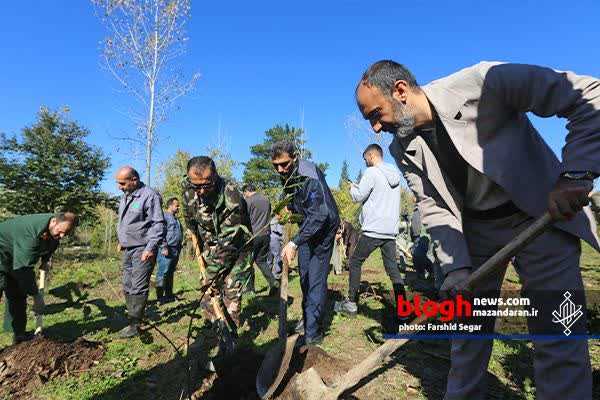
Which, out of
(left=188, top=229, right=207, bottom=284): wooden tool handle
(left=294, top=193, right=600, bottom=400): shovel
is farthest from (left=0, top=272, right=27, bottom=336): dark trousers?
(left=294, top=193, right=600, bottom=400): shovel

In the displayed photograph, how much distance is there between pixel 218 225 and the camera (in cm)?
378

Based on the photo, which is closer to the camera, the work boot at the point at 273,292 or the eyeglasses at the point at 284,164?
the eyeglasses at the point at 284,164

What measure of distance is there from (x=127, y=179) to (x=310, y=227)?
261 cm

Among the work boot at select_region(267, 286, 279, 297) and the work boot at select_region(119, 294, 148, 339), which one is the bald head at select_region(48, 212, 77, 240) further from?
the work boot at select_region(267, 286, 279, 297)

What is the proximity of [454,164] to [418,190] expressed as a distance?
0.89ft

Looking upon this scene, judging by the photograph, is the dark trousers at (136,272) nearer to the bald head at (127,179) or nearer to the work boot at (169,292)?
the bald head at (127,179)

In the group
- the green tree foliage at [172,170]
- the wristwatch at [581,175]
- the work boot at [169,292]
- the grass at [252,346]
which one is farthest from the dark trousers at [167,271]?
the green tree foliage at [172,170]

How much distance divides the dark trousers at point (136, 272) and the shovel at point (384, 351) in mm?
2840

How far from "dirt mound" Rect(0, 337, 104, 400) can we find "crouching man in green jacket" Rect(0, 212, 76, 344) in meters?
0.78

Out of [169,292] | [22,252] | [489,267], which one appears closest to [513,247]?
[489,267]

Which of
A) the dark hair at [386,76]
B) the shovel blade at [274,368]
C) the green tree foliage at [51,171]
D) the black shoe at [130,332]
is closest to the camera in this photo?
the dark hair at [386,76]

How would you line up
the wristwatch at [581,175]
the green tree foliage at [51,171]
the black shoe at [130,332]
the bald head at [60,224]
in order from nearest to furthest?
1. the wristwatch at [581,175]
2. the bald head at [60,224]
3. the black shoe at [130,332]
4. the green tree foliage at [51,171]

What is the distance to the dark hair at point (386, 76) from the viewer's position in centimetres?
186

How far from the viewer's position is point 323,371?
10.5 ft
